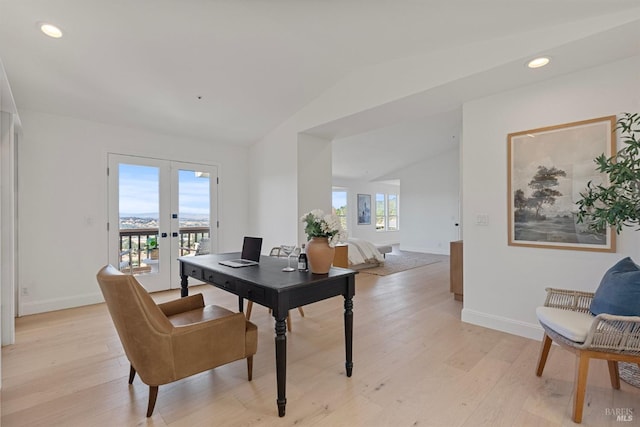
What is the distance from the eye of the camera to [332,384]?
6.98 ft

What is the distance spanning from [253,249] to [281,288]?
3.09 feet

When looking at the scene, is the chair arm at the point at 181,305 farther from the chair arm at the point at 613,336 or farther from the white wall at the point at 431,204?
the white wall at the point at 431,204

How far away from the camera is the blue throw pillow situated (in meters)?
1.78

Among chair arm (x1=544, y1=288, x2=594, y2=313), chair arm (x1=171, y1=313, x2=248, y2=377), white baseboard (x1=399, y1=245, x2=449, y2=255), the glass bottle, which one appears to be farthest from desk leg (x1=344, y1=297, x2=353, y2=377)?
white baseboard (x1=399, y1=245, x2=449, y2=255)

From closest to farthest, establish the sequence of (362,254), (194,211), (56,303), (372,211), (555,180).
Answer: (555,180) < (56,303) < (194,211) < (362,254) < (372,211)

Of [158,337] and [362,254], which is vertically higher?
[158,337]

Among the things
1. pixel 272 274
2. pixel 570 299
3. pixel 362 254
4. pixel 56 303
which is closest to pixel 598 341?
pixel 570 299

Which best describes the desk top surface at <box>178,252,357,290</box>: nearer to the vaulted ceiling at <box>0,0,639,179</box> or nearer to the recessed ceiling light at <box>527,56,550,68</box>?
the vaulted ceiling at <box>0,0,639,179</box>

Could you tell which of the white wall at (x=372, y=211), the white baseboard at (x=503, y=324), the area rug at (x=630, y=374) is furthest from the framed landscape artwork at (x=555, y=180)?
the white wall at (x=372, y=211)

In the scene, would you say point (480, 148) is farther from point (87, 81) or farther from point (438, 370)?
point (87, 81)

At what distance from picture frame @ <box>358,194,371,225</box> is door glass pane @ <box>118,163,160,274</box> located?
23.0 ft

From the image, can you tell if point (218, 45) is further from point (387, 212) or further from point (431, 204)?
point (387, 212)

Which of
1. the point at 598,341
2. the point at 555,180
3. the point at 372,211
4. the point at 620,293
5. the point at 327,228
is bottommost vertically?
the point at 598,341

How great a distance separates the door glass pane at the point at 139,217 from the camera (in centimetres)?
429
